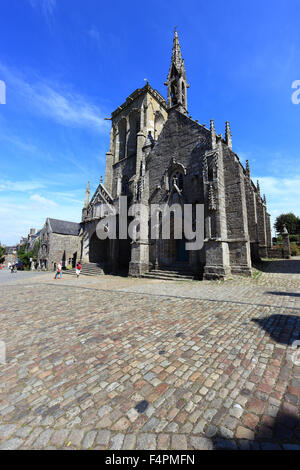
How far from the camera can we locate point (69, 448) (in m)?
1.49

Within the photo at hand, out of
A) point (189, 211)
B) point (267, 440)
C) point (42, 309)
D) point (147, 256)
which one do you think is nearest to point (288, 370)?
point (267, 440)

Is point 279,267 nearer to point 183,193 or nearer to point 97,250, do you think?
Result: point 183,193

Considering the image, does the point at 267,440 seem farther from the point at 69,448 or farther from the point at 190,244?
the point at 190,244

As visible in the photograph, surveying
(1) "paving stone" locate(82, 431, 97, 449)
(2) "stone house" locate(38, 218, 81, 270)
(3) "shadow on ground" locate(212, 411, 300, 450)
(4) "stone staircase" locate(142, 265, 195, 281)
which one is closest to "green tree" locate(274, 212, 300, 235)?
(4) "stone staircase" locate(142, 265, 195, 281)

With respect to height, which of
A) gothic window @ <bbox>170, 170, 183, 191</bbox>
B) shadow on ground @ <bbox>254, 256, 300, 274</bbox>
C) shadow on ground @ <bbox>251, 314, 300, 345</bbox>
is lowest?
shadow on ground @ <bbox>251, 314, 300, 345</bbox>

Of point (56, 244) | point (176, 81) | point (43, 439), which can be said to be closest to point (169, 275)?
point (43, 439)

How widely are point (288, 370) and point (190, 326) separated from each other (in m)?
1.75

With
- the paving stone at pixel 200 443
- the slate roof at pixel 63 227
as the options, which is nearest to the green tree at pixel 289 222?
the slate roof at pixel 63 227

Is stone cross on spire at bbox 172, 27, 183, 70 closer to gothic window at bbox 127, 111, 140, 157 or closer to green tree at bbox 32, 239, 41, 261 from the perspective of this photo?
gothic window at bbox 127, 111, 140, 157

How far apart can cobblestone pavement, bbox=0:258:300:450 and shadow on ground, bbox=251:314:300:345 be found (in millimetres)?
19

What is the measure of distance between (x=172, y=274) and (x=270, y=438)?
35.4ft

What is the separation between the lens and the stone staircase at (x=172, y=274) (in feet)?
37.7

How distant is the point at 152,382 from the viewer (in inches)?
89.1

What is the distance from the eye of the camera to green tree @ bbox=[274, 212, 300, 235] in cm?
3722
